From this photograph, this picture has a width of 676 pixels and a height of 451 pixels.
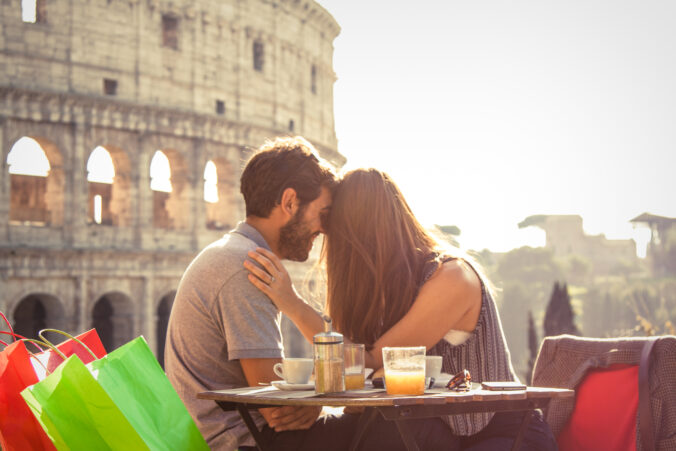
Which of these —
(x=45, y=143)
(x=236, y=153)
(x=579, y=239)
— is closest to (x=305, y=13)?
(x=236, y=153)

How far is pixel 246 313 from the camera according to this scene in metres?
3.19

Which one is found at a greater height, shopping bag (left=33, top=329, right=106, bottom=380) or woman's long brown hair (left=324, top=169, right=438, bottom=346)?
woman's long brown hair (left=324, top=169, right=438, bottom=346)

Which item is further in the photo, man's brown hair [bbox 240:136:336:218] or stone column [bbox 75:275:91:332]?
stone column [bbox 75:275:91:332]

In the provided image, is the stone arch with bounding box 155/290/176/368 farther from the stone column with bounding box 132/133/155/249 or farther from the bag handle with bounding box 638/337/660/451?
the bag handle with bounding box 638/337/660/451

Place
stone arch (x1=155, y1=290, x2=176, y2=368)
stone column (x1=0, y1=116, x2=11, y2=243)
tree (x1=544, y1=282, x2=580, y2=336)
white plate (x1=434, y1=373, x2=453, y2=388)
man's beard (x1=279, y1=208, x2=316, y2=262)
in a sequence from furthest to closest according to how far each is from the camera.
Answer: tree (x1=544, y1=282, x2=580, y2=336), stone arch (x1=155, y1=290, x2=176, y2=368), stone column (x1=0, y1=116, x2=11, y2=243), man's beard (x1=279, y1=208, x2=316, y2=262), white plate (x1=434, y1=373, x2=453, y2=388)

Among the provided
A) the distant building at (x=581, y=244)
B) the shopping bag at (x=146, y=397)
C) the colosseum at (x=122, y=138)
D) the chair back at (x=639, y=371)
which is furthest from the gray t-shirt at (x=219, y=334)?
the distant building at (x=581, y=244)

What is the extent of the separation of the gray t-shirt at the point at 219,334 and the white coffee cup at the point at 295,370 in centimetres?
18

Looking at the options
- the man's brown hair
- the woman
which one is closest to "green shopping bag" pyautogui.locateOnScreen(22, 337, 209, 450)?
the woman

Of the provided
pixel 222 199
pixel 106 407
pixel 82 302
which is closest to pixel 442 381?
pixel 106 407

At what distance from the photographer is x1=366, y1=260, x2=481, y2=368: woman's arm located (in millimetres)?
3186

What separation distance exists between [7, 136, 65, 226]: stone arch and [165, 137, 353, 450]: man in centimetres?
1719

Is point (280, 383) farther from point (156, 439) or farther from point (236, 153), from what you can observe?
point (236, 153)

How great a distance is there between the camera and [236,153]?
23531 millimetres

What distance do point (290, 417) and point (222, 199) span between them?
20636 millimetres
